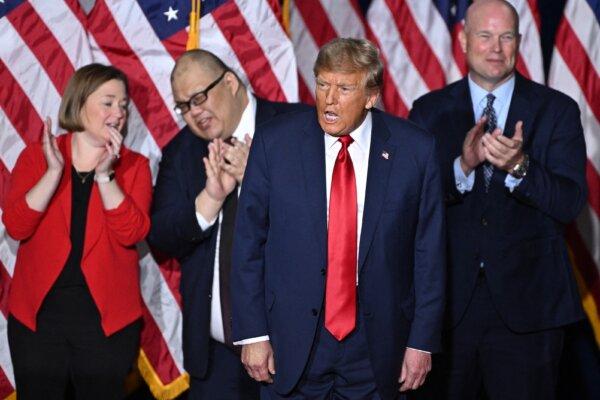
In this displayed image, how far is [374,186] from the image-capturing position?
314cm

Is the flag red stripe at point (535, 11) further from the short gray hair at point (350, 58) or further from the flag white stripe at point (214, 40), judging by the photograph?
the short gray hair at point (350, 58)

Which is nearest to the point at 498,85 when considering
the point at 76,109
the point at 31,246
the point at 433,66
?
the point at 433,66

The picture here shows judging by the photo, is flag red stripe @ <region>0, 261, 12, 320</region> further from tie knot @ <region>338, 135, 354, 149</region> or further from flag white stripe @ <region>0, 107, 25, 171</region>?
tie knot @ <region>338, 135, 354, 149</region>

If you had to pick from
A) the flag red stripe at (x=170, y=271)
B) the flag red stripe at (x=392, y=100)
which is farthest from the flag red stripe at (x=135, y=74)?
the flag red stripe at (x=392, y=100)

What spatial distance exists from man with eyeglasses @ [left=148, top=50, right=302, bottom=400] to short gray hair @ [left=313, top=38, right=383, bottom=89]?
2.63 feet

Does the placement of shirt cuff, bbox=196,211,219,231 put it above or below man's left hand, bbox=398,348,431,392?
above

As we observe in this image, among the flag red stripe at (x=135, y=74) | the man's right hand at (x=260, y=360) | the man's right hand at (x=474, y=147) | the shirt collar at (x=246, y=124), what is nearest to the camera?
the man's right hand at (x=260, y=360)

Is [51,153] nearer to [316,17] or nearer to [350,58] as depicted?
[350,58]

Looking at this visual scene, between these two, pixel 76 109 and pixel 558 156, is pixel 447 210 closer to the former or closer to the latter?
pixel 558 156

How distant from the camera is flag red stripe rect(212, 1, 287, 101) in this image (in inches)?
182

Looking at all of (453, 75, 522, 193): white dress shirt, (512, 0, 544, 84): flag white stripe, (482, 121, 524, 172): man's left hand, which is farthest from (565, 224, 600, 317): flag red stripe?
(482, 121, 524, 172): man's left hand

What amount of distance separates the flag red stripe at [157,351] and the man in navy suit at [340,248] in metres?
1.51

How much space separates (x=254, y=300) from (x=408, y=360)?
1.75 feet

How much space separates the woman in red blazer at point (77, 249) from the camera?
A: 154 inches
